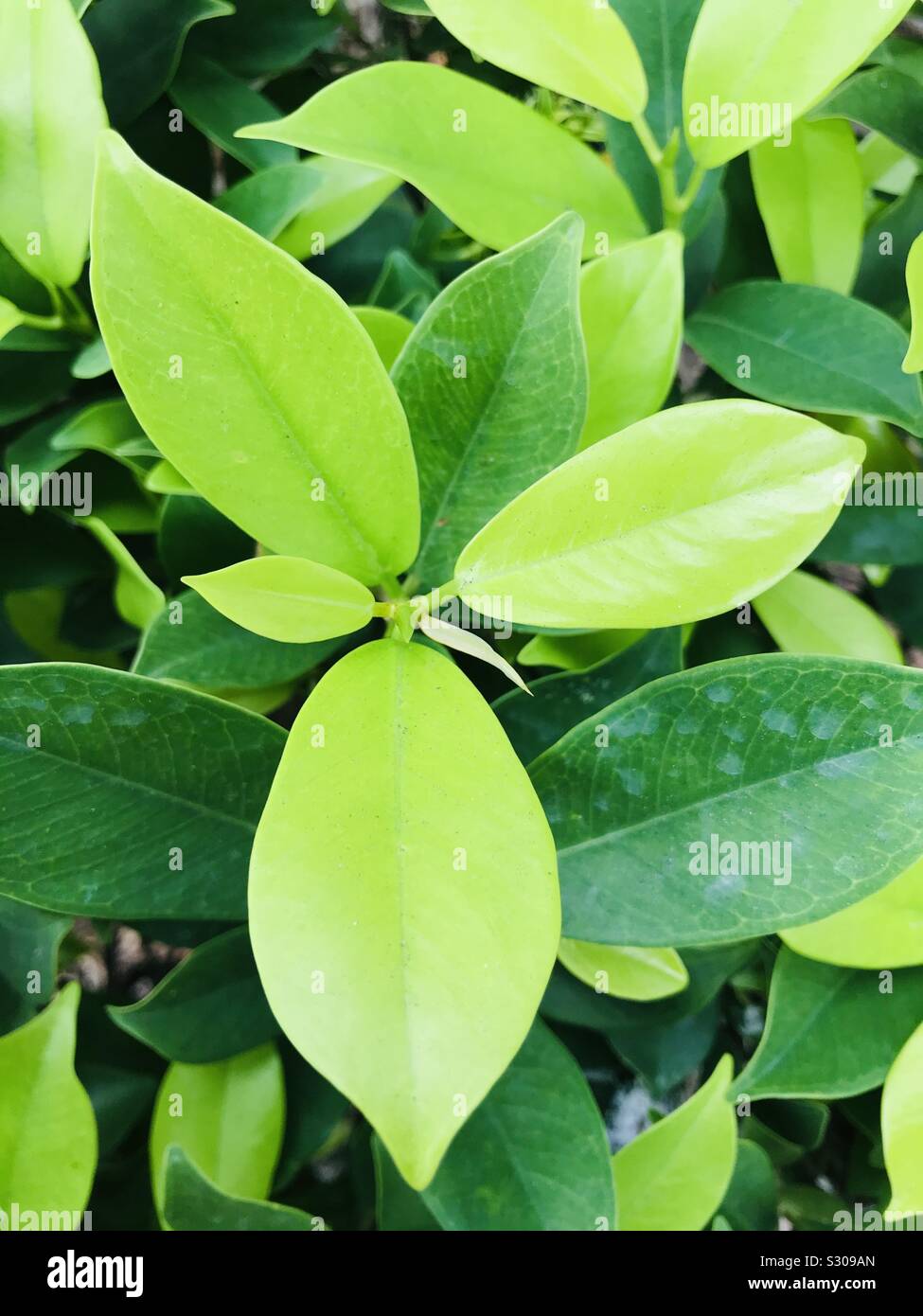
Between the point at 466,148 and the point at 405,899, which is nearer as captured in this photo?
the point at 405,899

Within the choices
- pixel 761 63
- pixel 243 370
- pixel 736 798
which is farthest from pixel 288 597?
pixel 761 63

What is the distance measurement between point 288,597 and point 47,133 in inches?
11.0

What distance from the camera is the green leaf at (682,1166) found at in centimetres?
53

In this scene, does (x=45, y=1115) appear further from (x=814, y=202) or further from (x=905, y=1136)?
(x=814, y=202)

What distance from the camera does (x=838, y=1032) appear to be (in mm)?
531

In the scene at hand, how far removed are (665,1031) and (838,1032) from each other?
12cm

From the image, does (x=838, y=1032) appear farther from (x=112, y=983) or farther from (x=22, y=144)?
(x=22, y=144)

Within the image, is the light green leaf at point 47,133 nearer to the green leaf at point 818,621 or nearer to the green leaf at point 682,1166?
the green leaf at point 818,621

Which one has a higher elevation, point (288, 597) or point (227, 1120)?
point (288, 597)

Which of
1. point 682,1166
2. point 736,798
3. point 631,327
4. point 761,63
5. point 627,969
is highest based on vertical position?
point 761,63

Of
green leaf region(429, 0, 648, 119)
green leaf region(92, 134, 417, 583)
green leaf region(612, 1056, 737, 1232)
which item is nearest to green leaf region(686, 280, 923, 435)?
green leaf region(429, 0, 648, 119)

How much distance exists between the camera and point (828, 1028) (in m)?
0.53

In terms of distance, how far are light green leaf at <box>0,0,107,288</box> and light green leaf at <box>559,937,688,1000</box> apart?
459 millimetres
